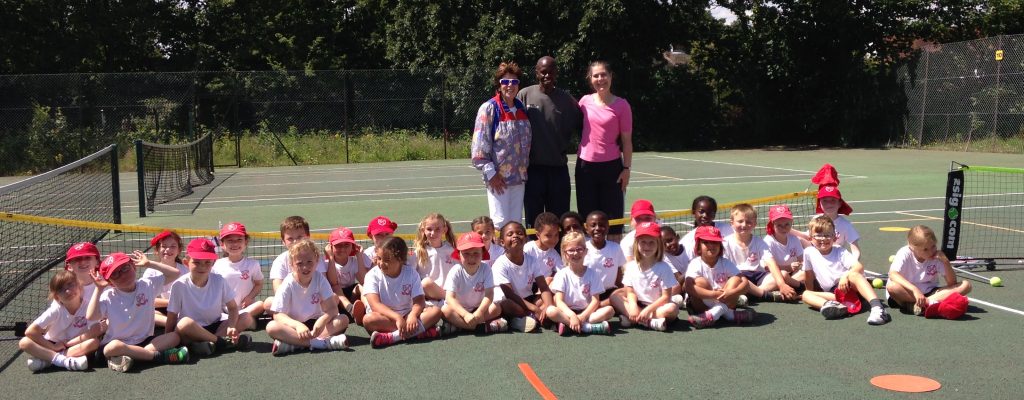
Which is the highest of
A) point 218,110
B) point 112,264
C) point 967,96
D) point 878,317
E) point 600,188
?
point 967,96

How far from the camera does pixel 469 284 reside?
21.5 ft

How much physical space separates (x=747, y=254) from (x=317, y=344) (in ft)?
11.3

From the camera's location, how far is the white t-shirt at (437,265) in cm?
697

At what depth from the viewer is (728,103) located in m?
34.2

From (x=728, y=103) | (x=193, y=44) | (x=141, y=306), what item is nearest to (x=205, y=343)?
(x=141, y=306)

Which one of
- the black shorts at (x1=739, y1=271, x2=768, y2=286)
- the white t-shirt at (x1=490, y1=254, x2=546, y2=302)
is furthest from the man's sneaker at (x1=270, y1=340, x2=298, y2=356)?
the black shorts at (x1=739, y1=271, x2=768, y2=286)

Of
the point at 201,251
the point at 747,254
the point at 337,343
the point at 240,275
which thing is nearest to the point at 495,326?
the point at 337,343

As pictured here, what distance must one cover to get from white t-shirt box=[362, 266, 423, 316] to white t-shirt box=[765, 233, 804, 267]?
2949 mm

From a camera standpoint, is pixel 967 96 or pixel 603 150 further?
pixel 967 96

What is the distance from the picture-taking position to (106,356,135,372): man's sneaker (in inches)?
221

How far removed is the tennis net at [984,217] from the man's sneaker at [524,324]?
4.17 m

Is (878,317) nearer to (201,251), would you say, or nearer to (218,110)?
(201,251)

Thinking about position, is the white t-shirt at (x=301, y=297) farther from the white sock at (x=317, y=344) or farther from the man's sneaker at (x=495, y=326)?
the man's sneaker at (x=495, y=326)

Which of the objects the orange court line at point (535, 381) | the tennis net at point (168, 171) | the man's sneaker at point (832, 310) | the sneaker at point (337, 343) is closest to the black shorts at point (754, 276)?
the man's sneaker at point (832, 310)
